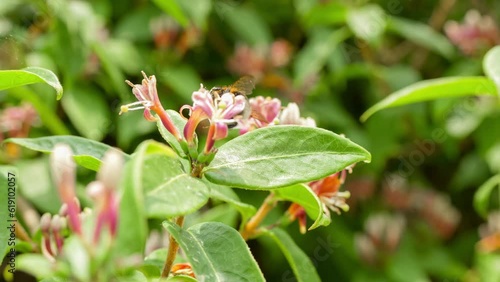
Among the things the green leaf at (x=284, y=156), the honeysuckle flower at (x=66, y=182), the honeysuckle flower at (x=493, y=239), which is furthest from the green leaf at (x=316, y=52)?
the honeysuckle flower at (x=66, y=182)

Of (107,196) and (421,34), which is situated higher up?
(107,196)

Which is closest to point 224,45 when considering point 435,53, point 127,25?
point 127,25

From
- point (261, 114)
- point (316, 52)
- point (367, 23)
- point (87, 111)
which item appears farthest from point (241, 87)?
point (367, 23)

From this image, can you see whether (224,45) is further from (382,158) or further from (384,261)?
(384,261)

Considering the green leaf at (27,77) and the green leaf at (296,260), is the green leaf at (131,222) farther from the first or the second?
the green leaf at (296,260)

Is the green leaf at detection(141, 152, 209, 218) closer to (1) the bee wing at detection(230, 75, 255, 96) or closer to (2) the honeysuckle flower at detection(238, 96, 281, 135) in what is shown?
(2) the honeysuckle flower at detection(238, 96, 281, 135)

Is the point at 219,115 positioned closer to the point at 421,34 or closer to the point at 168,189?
the point at 168,189
